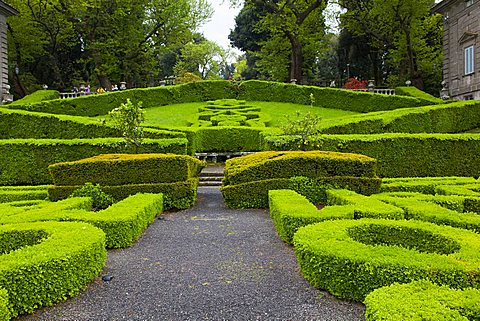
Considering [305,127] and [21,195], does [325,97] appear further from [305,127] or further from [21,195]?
[21,195]

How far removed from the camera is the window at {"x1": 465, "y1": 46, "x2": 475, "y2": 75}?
27.3 m

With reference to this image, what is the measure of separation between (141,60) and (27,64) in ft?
38.3

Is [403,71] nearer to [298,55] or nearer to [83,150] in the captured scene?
[298,55]

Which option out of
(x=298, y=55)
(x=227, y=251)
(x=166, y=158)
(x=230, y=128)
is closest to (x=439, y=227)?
(x=227, y=251)

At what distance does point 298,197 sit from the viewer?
30.4 feet

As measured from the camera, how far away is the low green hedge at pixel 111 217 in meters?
7.45

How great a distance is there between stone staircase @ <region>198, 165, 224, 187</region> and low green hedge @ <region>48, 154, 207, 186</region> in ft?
14.1

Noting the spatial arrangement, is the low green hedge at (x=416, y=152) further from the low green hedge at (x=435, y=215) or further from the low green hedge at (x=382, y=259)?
the low green hedge at (x=382, y=259)

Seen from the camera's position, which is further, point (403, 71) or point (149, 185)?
point (403, 71)

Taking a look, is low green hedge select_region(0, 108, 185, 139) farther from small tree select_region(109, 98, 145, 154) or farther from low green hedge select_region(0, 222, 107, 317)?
low green hedge select_region(0, 222, 107, 317)

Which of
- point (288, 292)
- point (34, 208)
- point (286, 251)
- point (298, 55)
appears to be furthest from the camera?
point (298, 55)

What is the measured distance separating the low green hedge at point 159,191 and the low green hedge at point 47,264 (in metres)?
4.53

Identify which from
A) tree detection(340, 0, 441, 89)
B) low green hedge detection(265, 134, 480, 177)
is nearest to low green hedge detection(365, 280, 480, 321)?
low green hedge detection(265, 134, 480, 177)

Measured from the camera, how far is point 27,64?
42938 mm
